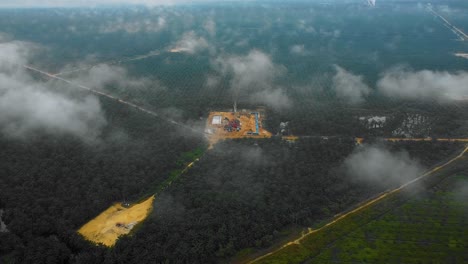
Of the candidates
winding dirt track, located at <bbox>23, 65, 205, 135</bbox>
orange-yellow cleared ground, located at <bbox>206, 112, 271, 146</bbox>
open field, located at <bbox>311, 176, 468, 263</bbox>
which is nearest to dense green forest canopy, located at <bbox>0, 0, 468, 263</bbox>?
winding dirt track, located at <bbox>23, 65, 205, 135</bbox>

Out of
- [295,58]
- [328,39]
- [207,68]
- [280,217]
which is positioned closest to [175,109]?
[207,68]

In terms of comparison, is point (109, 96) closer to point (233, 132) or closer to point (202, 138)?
point (202, 138)

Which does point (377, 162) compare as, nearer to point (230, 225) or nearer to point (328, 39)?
point (230, 225)

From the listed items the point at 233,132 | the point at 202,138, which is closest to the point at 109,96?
the point at 202,138

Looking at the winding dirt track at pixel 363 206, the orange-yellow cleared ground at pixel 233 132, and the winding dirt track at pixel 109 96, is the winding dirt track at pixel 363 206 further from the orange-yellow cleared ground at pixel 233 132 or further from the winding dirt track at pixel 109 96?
the winding dirt track at pixel 109 96

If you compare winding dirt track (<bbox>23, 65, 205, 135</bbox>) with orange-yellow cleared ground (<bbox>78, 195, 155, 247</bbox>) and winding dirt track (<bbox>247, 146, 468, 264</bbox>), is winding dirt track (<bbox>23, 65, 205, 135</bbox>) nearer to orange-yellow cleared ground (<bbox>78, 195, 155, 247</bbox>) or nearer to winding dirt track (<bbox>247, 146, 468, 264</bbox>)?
orange-yellow cleared ground (<bbox>78, 195, 155, 247</bbox>)

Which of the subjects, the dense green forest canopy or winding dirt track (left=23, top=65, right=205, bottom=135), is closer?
the dense green forest canopy

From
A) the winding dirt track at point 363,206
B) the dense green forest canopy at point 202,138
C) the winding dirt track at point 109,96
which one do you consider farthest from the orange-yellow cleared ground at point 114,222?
the winding dirt track at point 109,96
